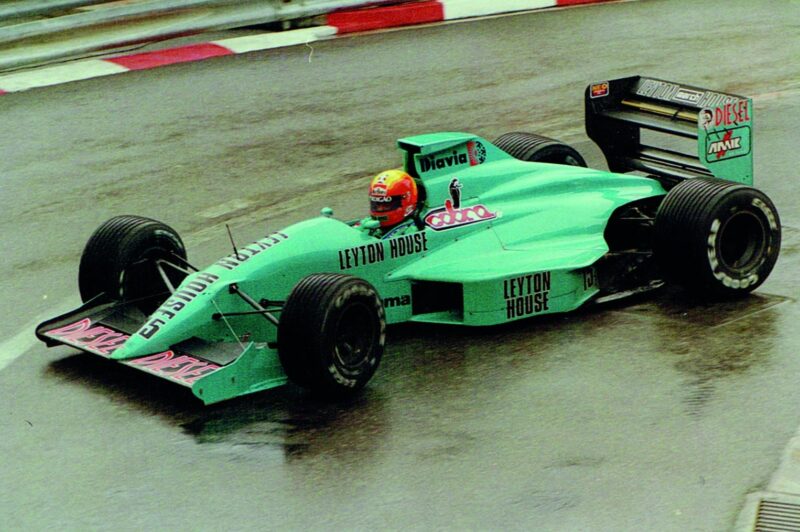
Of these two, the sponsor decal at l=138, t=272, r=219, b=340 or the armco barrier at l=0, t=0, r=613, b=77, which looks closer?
the sponsor decal at l=138, t=272, r=219, b=340

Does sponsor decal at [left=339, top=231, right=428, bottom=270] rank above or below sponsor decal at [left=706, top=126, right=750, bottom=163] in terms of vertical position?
below

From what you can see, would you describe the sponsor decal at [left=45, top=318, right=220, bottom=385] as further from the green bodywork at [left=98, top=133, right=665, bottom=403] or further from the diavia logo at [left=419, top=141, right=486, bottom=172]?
the diavia logo at [left=419, top=141, right=486, bottom=172]

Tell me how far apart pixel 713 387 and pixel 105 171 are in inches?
263

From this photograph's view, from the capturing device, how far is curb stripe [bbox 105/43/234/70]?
609 inches

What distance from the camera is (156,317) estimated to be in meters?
7.61

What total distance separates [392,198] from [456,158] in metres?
0.78

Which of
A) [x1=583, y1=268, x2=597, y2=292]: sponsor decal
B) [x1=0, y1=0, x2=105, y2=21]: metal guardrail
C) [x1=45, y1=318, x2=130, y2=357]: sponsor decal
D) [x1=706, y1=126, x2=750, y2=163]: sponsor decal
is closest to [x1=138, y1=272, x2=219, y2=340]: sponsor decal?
[x1=45, y1=318, x2=130, y2=357]: sponsor decal

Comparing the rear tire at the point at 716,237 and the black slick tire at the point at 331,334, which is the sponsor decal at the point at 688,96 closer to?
the rear tire at the point at 716,237

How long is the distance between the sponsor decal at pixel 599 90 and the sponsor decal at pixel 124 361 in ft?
14.3

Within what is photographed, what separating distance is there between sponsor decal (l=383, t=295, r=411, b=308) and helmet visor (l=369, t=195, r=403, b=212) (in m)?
0.56

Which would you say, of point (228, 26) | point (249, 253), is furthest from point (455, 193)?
point (228, 26)

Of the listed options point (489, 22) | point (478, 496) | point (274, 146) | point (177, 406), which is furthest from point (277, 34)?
point (478, 496)

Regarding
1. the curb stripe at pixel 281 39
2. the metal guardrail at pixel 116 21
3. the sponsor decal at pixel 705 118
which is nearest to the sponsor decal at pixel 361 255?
the sponsor decal at pixel 705 118

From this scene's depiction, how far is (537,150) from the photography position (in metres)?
9.91
